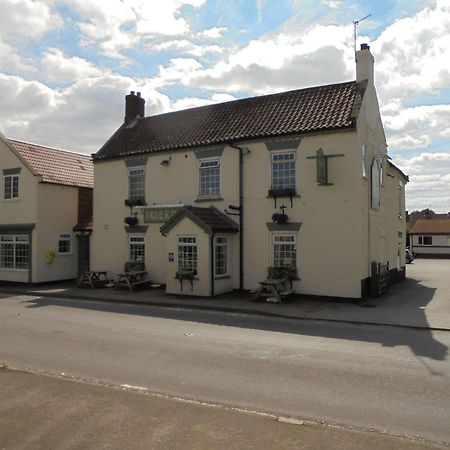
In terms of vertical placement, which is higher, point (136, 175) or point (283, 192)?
point (136, 175)

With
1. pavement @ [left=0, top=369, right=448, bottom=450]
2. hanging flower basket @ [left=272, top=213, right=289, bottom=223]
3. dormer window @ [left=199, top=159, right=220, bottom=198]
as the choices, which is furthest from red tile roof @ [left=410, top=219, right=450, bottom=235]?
pavement @ [left=0, top=369, right=448, bottom=450]

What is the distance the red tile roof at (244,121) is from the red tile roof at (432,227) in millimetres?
44852

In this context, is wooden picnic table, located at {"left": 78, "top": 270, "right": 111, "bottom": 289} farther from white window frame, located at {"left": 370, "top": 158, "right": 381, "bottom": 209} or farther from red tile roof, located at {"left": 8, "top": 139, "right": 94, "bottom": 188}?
white window frame, located at {"left": 370, "top": 158, "right": 381, "bottom": 209}

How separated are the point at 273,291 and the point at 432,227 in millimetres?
49964

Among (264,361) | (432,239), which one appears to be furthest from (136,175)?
(432,239)

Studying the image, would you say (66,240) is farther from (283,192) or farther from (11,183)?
(283,192)

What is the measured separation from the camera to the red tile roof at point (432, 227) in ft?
192

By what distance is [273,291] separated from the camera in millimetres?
16859

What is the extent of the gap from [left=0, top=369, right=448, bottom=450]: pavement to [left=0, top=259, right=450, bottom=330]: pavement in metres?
8.23

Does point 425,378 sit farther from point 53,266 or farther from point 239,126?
point 53,266

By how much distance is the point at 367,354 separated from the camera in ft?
31.6

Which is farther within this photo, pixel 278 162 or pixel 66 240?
pixel 66 240

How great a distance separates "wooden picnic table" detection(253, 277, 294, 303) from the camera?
1683 cm

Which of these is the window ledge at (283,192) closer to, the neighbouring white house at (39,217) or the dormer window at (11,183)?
the neighbouring white house at (39,217)
